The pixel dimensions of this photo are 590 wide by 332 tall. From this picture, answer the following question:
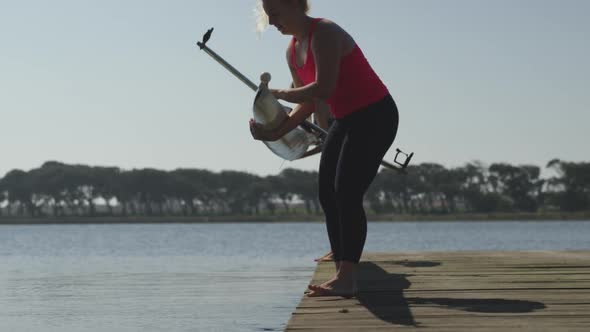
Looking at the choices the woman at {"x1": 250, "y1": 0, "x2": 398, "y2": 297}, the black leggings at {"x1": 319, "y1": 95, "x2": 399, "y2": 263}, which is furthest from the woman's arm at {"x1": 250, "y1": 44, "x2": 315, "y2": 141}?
the black leggings at {"x1": 319, "y1": 95, "x2": 399, "y2": 263}

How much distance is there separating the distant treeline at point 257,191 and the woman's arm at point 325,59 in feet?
323

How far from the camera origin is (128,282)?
41.8ft

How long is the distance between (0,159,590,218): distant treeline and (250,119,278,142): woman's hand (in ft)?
321

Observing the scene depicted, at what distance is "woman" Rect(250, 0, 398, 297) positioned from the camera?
4.57 meters

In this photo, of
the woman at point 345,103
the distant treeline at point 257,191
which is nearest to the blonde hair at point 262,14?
the woman at point 345,103

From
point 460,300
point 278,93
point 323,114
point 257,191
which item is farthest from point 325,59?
point 257,191

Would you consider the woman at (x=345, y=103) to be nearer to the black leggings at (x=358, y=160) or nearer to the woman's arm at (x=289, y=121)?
the black leggings at (x=358, y=160)

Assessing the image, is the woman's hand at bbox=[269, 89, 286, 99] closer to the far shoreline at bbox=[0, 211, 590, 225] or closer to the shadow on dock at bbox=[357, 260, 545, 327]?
the shadow on dock at bbox=[357, 260, 545, 327]

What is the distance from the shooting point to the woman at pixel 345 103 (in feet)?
15.0

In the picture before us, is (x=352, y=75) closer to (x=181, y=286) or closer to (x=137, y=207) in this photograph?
(x=181, y=286)

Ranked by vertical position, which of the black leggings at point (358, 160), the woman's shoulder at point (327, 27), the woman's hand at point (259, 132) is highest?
the woman's shoulder at point (327, 27)

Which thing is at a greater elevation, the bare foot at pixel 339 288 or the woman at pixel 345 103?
the woman at pixel 345 103

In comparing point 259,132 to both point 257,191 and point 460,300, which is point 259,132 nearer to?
point 460,300

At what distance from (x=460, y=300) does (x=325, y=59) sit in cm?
132
